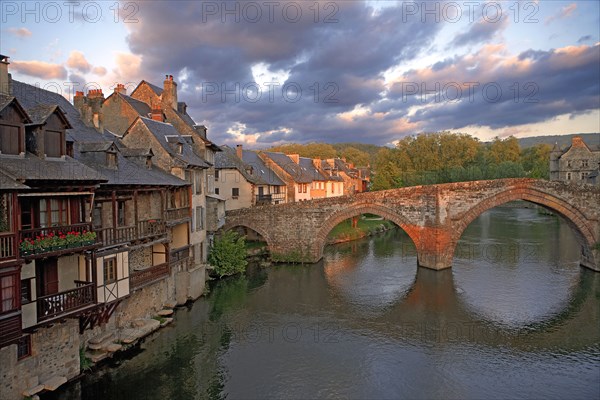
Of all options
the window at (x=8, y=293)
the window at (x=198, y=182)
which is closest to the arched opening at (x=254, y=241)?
the window at (x=198, y=182)

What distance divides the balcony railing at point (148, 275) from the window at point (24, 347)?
4.91 meters

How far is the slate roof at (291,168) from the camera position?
48562mm

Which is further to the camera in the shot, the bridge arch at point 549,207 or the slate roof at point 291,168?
the slate roof at point 291,168

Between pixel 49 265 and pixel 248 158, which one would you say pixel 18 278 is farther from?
pixel 248 158

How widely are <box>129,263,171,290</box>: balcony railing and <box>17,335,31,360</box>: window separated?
4.91 metres

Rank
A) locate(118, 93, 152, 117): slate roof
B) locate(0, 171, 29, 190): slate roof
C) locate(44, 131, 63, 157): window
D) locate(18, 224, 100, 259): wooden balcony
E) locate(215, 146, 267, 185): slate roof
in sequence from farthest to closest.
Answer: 1. locate(215, 146, 267, 185): slate roof
2. locate(118, 93, 152, 117): slate roof
3. locate(44, 131, 63, 157): window
4. locate(18, 224, 100, 259): wooden balcony
5. locate(0, 171, 29, 190): slate roof

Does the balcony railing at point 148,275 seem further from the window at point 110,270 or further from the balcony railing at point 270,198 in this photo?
the balcony railing at point 270,198

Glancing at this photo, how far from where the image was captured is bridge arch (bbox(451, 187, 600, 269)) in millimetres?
29125

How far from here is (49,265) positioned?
14.0m

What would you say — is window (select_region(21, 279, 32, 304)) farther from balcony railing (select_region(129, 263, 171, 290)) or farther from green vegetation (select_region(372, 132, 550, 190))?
green vegetation (select_region(372, 132, 550, 190))

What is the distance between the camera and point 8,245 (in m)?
11.2

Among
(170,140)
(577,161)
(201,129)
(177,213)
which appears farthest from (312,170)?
(577,161)

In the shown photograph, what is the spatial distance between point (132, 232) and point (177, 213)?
3.81 metres

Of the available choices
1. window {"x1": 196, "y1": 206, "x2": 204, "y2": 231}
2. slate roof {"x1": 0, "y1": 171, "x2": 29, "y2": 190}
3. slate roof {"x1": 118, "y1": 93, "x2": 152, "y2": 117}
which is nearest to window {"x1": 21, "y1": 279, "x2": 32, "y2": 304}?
slate roof {"x1": 0, "y1": 171, "x2": 29, "y2": 190}
